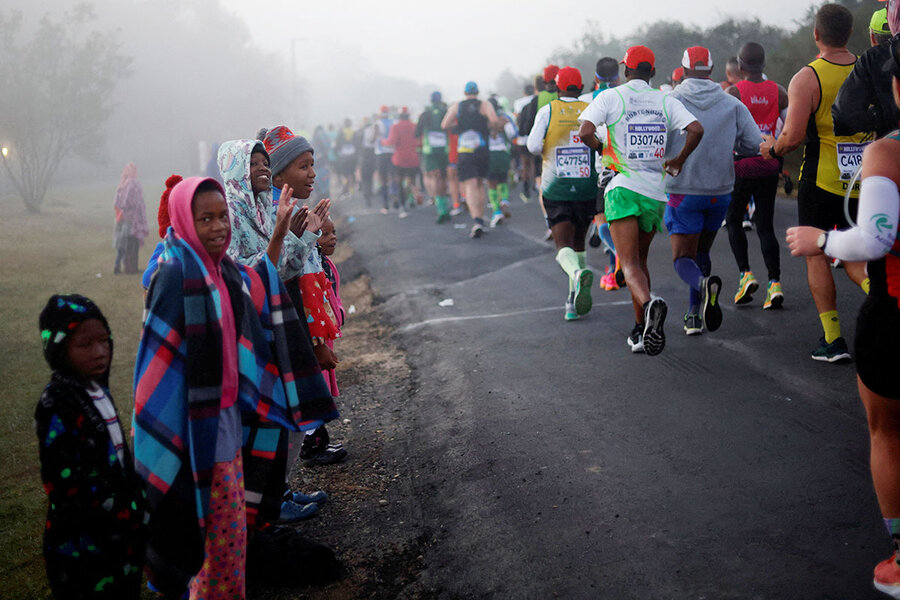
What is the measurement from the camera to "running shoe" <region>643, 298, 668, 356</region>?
5496 millimetres

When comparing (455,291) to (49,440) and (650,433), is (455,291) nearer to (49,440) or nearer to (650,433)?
(650,433)

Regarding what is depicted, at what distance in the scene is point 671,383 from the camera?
5539 mm

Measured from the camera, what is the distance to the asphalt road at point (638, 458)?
10.9ft

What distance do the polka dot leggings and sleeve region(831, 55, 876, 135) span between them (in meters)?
3.65

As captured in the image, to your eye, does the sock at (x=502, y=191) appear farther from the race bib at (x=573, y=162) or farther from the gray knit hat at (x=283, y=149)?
the gray knit hat at (x=283, y=149)

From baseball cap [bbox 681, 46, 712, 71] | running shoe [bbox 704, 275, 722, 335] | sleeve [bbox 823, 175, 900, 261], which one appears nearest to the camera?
sleeve [bbox 823, 175, 900, 261]

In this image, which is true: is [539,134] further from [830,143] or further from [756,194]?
[830,143]

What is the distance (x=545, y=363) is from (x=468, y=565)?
2880mm

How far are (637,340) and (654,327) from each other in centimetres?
88

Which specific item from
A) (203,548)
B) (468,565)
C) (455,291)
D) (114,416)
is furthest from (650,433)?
(455,291)

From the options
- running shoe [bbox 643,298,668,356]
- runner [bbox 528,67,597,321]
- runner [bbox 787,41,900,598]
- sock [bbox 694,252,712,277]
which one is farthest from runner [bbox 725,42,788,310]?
runner [bbox 787,41,900,598]

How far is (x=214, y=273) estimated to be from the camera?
312 cm

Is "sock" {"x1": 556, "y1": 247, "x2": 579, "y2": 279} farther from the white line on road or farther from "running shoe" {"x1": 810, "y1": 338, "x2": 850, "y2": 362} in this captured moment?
"running shoe" {"x1": 810, "y1": 338, "x2": 850, "y2": 362}

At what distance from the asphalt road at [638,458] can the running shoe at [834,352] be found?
0.10 meters
